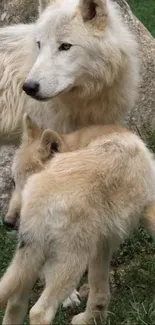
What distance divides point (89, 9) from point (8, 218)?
1.71 m

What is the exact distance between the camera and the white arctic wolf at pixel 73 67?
577cm

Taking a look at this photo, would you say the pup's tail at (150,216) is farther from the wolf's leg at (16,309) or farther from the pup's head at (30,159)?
the wolf's leg at (16,309)

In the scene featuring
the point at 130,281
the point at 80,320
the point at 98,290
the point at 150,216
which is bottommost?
the point at 130,281

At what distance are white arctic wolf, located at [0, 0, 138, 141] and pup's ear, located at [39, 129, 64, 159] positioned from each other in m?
0.55

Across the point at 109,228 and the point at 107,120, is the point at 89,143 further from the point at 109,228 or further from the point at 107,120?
the point at 107,120

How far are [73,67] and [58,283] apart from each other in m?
1.77

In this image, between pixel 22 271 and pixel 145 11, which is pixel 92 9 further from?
pixel 145 11

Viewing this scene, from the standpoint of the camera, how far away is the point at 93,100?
20.0ft

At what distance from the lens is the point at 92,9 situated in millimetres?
5883

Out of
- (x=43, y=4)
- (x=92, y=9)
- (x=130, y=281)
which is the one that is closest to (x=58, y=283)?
(x=130, y=281)

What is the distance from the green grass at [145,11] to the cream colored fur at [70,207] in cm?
854

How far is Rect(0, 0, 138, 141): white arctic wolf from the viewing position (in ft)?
18.9

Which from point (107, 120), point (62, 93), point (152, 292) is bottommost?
point (152, 292)

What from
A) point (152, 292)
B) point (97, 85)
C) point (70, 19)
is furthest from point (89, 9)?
point (152, 292)
